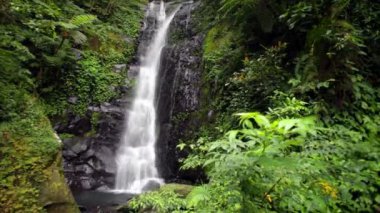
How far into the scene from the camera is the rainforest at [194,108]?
238 centimetres

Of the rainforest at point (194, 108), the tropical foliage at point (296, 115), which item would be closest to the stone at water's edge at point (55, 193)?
the rainforest at point (194, 108)

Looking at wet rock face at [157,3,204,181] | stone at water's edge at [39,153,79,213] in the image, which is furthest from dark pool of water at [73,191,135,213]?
stone at water's edge at [39,153,79,213]

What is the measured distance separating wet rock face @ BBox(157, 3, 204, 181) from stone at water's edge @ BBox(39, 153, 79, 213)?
10.9 feet

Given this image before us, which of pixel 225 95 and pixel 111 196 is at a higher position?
pixel 225 95

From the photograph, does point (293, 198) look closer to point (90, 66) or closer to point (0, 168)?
point (0, 168)

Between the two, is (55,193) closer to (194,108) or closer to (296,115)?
(296,115)

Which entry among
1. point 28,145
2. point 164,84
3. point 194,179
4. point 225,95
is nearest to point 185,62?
point 164,84

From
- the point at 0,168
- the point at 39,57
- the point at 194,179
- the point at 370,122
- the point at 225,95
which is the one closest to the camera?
the point at 370,122

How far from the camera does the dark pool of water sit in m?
7.15

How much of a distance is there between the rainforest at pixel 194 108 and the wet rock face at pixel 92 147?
34 mm

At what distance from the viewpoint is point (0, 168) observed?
482 centimetres

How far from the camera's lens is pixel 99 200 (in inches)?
308

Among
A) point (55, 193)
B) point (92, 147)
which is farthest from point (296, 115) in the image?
point (92, 147)

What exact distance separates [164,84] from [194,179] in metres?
3.70
